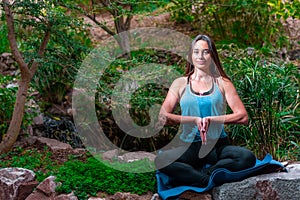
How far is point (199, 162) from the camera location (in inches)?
134

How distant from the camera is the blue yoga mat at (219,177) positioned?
129 inches

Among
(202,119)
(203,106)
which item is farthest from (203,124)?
(203,106)

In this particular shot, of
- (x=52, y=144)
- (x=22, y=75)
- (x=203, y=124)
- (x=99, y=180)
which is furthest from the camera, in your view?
(x=52, y=144)

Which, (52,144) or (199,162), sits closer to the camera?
(199,162)

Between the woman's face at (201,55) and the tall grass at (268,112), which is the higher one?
the woman's face at (201,55)

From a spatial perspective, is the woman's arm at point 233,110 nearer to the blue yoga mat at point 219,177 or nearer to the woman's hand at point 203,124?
the woman's hand at point 203,124

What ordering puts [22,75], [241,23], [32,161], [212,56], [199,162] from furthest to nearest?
[241,23] < [22,75] < [32,161] < [199,162] < [212,56]

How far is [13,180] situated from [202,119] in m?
1.53

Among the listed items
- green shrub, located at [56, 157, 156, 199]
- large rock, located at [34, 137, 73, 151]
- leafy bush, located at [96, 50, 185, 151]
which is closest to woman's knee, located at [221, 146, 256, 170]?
green shrub, located at [56, 157, 156, 199]

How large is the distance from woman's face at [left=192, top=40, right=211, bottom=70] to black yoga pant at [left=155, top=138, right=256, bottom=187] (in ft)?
1.81

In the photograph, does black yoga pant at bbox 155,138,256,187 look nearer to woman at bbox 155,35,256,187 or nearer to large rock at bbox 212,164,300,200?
woman at bbox 155,35,256,187

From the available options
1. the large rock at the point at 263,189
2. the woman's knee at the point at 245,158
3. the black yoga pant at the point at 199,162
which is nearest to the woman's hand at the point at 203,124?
the black yoga pant at the point at 199,162

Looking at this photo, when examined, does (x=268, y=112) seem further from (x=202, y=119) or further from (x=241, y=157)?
(x=202, y=119)

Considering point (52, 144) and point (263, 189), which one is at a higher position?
point (52, 144)
